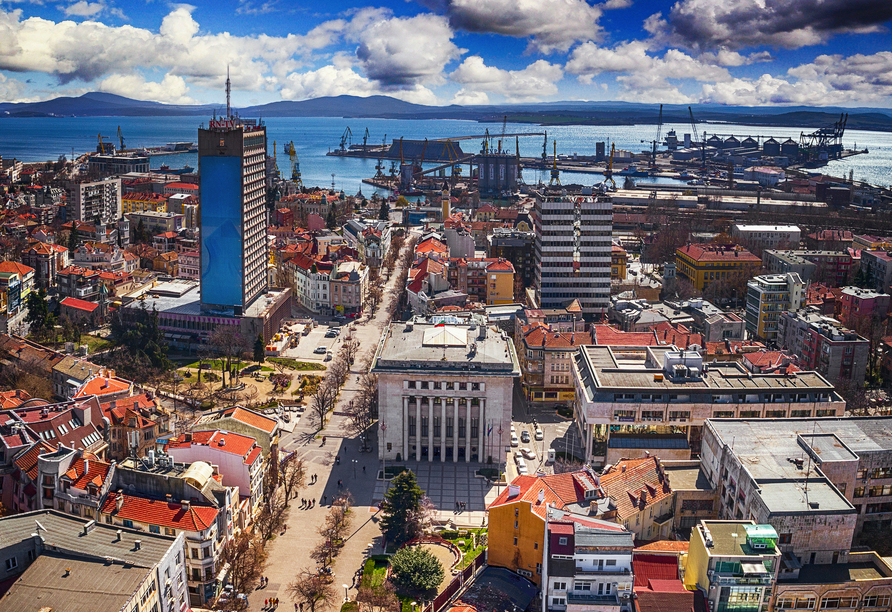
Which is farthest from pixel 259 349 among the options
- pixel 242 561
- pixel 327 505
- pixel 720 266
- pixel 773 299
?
pixel 720 266

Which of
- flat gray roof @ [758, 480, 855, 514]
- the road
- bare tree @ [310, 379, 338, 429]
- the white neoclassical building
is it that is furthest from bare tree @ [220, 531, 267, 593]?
flat gray roof @ [758, 480, 855, 514]

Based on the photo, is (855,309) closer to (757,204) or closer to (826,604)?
(826,604)

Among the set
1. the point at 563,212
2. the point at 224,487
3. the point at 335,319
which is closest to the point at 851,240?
the point at 563,212

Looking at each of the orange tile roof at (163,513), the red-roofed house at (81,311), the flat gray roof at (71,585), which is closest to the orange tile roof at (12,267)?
the red-roofed house at (81,311)

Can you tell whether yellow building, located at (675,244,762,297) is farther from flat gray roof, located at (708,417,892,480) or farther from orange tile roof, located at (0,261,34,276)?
orange tile roof, located at (0,261,34,276)

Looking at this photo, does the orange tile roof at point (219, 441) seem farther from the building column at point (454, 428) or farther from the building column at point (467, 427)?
the building column at point (467, 427)

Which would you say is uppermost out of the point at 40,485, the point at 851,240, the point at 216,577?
the point at 851,240
